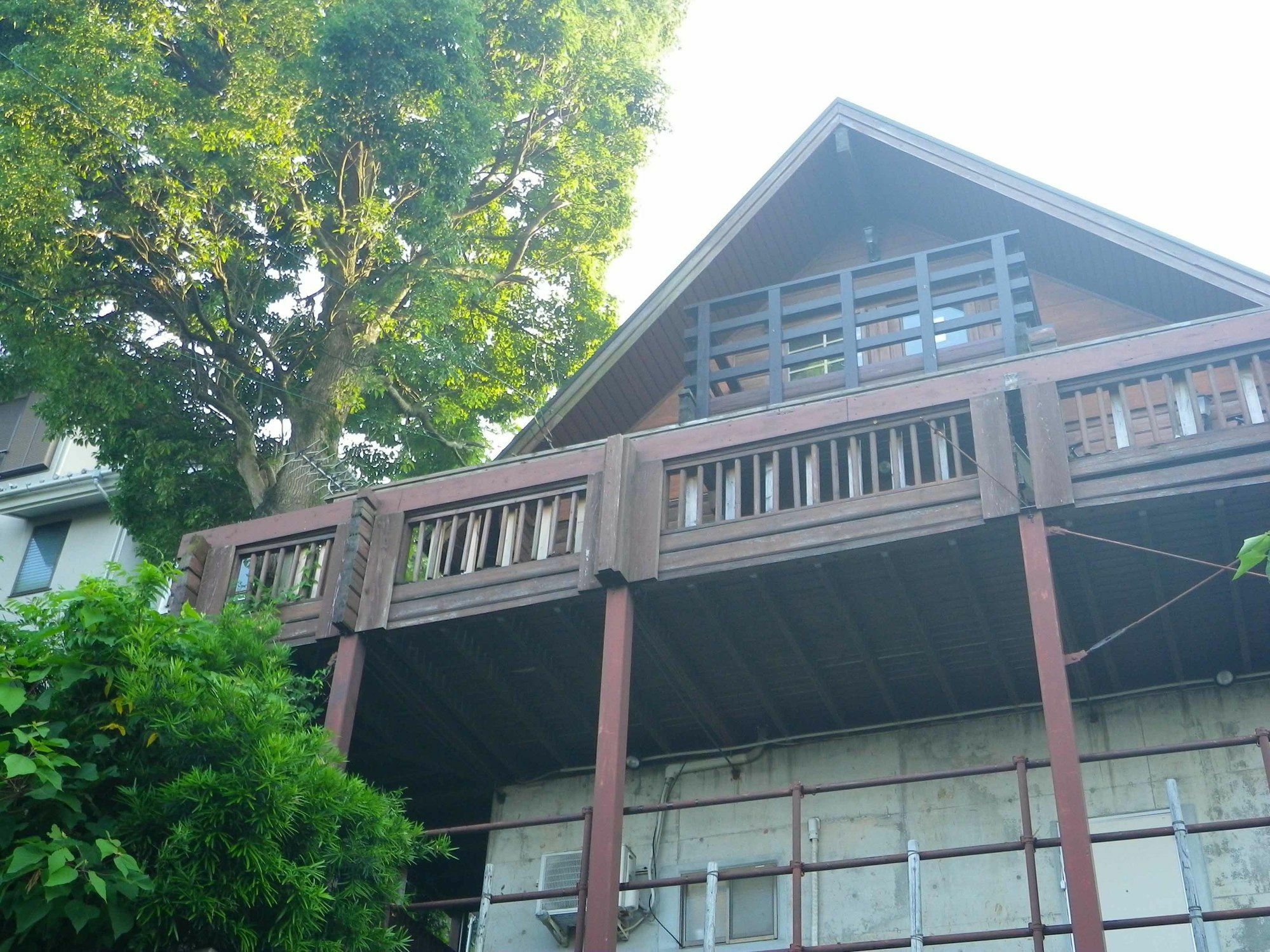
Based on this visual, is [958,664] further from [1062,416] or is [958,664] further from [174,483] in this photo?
[174,483]

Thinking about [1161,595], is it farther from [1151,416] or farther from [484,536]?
[484,536]

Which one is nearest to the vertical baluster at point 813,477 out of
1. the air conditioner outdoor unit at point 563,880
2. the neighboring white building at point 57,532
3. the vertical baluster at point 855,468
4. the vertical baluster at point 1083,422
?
the vertical baluster at point 855,468

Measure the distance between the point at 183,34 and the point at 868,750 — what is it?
12.7m

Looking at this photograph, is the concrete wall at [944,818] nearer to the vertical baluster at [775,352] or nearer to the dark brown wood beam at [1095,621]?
the dark brown wood beam at [1095,621]

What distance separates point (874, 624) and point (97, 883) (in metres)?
6.32

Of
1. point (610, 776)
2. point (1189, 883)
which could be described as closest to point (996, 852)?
point (1189, 883)

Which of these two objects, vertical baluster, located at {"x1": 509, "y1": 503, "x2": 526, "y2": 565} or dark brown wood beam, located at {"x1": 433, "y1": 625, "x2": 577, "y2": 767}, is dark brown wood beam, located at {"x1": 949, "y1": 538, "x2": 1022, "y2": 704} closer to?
vertical baluster, located at {"x1": 509, "y1": 503, "x2": 526, "y2": 565}

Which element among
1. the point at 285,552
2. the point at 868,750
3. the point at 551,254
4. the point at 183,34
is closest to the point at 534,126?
the point at 551,254

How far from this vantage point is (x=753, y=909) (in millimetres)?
13031


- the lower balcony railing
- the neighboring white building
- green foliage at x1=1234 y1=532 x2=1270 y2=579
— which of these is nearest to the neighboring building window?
the neighboring white building

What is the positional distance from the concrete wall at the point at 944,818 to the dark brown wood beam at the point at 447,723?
633 mm

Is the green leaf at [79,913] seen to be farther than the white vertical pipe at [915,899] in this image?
No

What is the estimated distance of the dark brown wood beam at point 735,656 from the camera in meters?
11.9

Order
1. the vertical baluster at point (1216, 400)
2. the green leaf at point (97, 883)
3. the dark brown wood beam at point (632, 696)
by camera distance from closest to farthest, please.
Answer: the green leaf at point (97, 883) → the vertical baluster at point (1216, 400) → the dark brown wood beam at point (632, 696)
